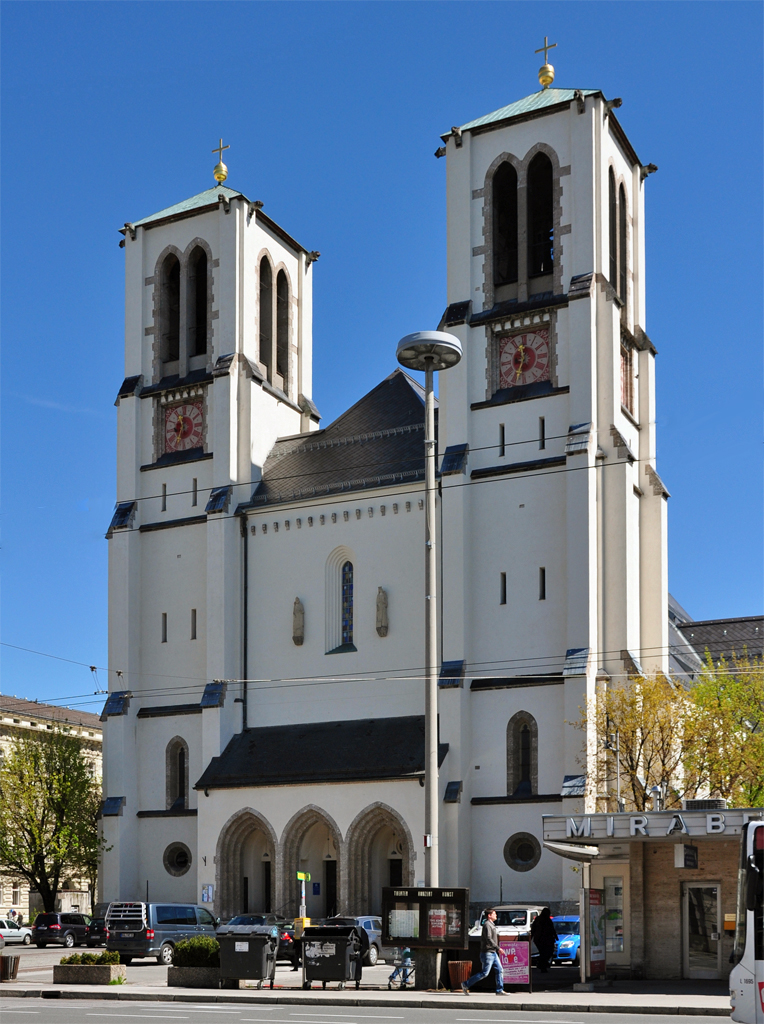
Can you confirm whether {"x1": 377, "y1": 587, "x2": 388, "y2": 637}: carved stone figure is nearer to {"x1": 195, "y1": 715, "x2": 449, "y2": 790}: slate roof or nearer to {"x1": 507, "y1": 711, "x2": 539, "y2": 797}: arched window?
{"x1": 195, "y1": 715, "x2": 449, "y2": 790}: slate roof

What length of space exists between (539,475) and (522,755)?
8.84 meters

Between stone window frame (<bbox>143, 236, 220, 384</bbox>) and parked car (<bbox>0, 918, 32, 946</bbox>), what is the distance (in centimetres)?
2262

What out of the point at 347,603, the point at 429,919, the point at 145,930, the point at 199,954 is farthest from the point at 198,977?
the point at 347,603

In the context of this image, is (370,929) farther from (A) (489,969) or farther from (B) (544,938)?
(A) (489,969)

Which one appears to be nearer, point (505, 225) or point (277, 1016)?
point (277, 1016)

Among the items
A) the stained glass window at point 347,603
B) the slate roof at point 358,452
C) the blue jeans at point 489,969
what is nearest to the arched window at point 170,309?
the slate roof at point 358,452

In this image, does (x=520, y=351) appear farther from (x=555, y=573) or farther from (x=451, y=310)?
(x=555, y=573)

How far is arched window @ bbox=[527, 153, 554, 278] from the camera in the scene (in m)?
47.5

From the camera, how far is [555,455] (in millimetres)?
43688

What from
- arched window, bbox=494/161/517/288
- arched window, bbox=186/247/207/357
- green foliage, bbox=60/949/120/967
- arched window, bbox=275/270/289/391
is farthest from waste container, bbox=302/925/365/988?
arched window, bbox=275/270/289/391

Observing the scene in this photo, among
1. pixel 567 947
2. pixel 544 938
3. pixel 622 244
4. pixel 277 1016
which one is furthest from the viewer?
pixel 622 244

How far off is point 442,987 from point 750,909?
10721 mm

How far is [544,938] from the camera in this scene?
95.7 feet

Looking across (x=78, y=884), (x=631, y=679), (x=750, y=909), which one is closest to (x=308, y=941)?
(x=750, y=909)
